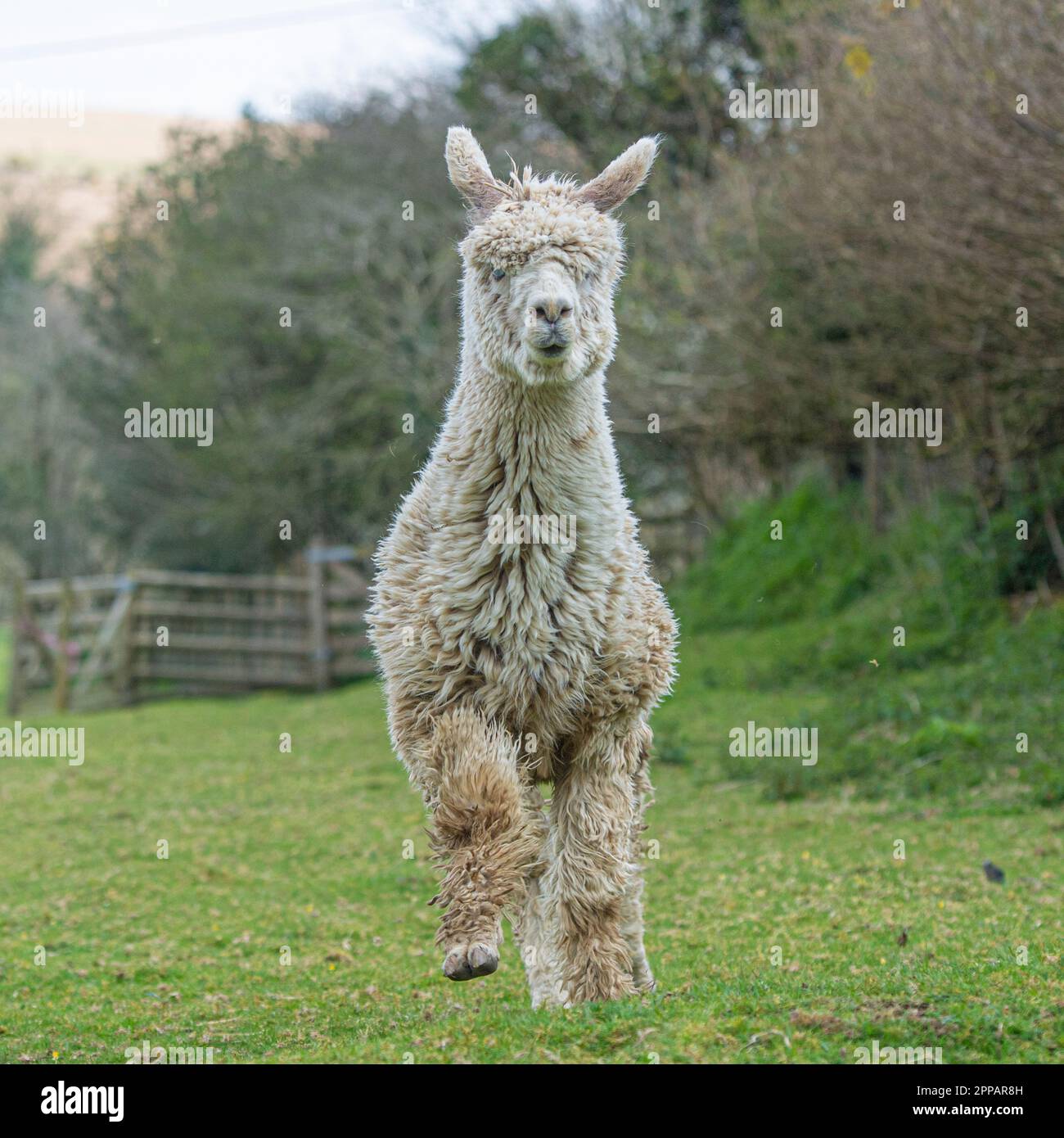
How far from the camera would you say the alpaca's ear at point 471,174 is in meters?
5.44

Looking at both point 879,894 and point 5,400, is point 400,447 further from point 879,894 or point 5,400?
point 5,400

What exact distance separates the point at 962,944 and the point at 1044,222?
6166 mm

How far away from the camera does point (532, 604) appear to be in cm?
514

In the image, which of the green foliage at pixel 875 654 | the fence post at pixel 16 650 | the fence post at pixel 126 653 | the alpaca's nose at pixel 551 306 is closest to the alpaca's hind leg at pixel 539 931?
the alpaca's nose at pixel 551 306

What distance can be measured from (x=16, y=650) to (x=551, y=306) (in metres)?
17.3

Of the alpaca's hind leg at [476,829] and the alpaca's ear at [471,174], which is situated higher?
the alpaca's ear at [471,174]

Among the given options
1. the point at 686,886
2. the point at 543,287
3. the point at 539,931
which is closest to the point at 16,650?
the point at 686,886

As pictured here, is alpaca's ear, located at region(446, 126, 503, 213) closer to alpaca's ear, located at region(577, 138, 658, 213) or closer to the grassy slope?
alpaca's ear, located at region(577, 138, 658, 213)

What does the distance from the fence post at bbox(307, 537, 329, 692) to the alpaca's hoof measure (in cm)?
1625

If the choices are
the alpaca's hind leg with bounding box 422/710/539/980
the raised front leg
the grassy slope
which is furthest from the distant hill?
the alpaca's hind leg with bounding box 422/710/539/980

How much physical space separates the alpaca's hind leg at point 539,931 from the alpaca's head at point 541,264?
4.95ft

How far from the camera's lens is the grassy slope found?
15.7ft

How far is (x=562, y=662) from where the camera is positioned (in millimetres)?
5188

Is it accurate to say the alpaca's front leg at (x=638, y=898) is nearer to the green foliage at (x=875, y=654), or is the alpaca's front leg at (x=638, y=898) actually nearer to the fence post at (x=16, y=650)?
the green foliage at (x=875, y=654)
